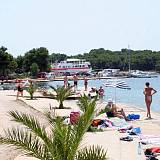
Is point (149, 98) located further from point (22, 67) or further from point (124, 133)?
point (22, 67)

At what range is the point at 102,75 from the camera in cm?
14062

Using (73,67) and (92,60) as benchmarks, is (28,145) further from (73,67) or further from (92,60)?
(92,60)

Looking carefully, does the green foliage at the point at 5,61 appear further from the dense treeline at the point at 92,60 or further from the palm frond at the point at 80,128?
the palm frond at the point at 80,128

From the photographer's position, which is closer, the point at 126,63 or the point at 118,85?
the point at 118,85

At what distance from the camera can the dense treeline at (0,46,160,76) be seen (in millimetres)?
92312

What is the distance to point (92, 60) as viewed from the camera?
172 metres

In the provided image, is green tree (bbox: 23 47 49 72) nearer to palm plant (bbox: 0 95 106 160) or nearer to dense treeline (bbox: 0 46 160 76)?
dense treeline (bbox: 0 46 160 76)

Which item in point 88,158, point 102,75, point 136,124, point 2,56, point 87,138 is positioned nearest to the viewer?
point 88,158

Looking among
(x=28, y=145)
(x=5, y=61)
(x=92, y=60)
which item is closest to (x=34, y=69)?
(x=5, y=61)

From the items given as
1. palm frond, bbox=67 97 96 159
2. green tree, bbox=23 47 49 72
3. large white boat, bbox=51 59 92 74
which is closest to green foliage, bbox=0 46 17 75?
green tree, bbox=23 47 49 72

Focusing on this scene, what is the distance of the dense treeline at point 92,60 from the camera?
9231cm

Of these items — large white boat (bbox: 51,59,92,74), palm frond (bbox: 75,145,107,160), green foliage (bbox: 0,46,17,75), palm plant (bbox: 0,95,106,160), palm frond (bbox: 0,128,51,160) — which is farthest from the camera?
large white boat (bbox: 51,59,92,74)

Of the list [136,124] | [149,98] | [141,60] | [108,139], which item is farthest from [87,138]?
[141,60]

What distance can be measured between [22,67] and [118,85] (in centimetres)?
9098
